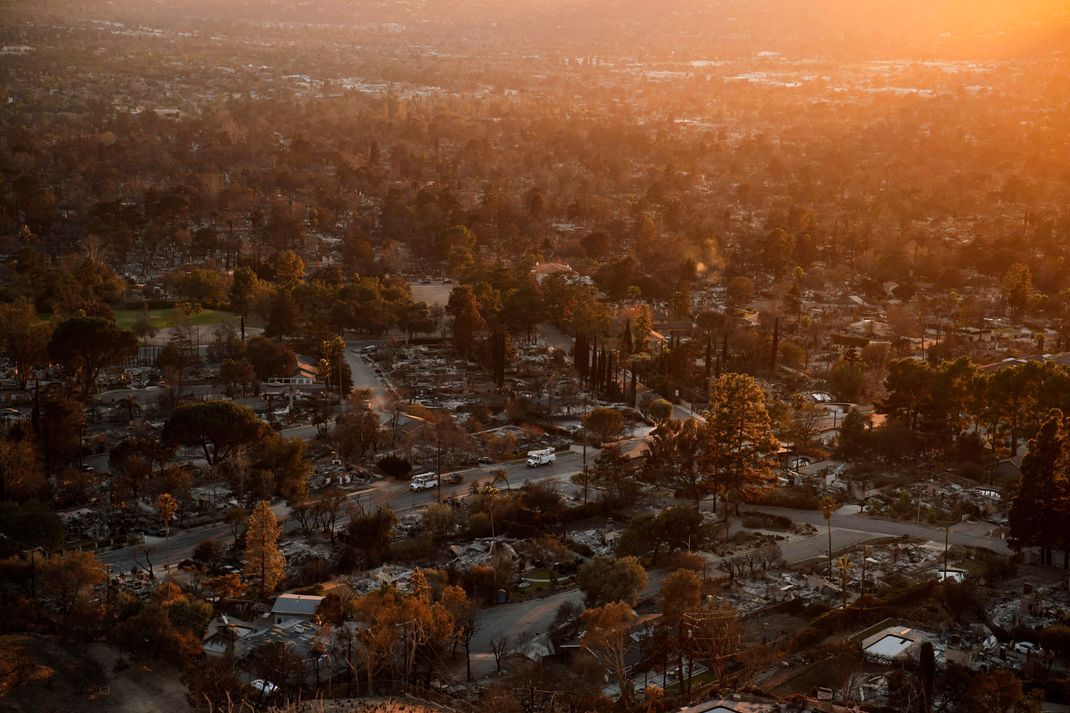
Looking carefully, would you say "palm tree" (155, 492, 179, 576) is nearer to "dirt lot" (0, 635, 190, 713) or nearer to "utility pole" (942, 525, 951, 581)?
"dirt lot" (0, 635, 190, 713)

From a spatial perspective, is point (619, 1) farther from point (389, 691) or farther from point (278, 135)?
point (389, 691)

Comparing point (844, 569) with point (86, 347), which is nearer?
point (844, 569)

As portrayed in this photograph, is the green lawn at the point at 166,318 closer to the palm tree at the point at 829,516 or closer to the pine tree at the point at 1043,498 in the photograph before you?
the palm tree at the point at 829,516

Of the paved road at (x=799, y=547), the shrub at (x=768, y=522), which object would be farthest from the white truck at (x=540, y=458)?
the shrub at (x=768, y=522)

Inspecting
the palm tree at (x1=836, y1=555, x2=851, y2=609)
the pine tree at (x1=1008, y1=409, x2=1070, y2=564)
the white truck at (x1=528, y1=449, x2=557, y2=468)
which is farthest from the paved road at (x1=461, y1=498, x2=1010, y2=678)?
the white truck at (x1=528, y1=449, x2=557, y2=468)

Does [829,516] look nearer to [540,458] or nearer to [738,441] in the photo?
[738,441]

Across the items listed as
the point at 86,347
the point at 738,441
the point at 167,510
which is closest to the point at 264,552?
the point at 167,510
